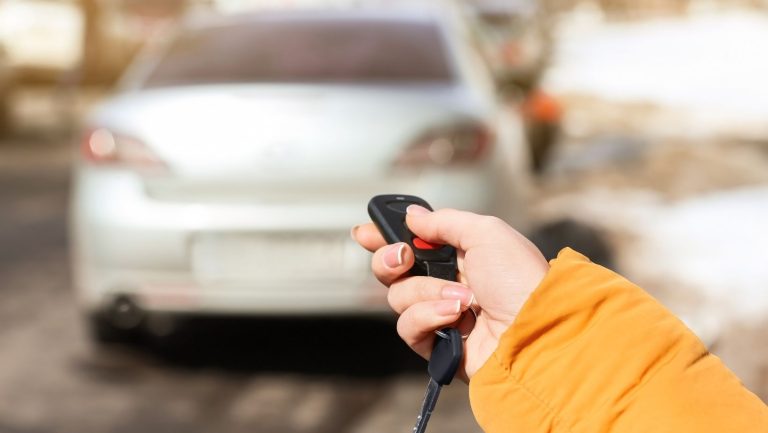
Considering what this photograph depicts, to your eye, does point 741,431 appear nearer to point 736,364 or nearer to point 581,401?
point 581,401

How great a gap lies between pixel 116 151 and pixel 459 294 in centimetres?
357

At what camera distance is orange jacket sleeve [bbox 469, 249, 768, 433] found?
57.7 inches

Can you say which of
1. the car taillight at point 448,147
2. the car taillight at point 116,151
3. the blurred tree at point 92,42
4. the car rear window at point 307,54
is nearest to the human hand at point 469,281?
the car taillight at point 448,147

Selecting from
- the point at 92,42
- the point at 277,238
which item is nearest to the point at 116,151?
the point at 277,238

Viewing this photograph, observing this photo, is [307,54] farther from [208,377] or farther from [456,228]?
[456,228]

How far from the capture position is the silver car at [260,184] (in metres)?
4.82

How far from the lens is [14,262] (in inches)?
280

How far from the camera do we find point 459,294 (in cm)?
170

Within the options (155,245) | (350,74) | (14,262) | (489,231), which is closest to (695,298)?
(350,74)

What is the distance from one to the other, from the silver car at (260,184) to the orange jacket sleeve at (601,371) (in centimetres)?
321

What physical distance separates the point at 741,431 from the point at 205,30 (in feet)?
16.3

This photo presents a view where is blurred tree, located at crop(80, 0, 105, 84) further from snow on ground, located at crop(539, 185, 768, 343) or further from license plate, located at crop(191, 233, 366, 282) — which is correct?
license plate, located at crop(191, 233, 366, 282)

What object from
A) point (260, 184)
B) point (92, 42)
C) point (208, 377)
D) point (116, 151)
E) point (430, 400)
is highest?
point (430, 400)

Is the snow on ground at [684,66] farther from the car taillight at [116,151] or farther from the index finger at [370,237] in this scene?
the index finger at [370,237]
